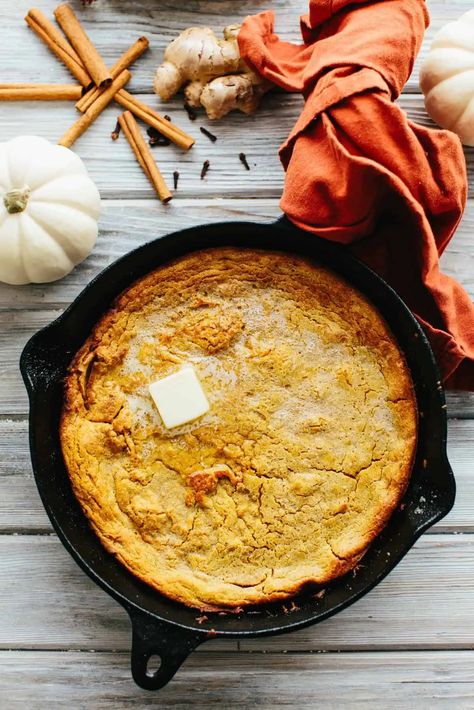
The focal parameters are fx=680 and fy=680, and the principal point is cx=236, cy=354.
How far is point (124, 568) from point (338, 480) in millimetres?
647

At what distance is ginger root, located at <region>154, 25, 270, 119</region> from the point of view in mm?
2088

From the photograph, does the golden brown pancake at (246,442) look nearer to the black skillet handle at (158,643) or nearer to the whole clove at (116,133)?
the black skillet handle at (158,643)

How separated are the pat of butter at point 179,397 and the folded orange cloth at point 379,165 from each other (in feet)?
1.75

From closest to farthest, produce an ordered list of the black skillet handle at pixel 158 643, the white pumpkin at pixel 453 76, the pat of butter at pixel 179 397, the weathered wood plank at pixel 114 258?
the black skillet handle at pixel 158 643, the pat of butter at pixel 179 397, the white pumpkin at pixel 453 76, the weathered wood plank at pixel 114 258

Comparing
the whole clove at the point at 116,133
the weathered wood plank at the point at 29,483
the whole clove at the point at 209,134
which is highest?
the whole clove at the point at 116,133

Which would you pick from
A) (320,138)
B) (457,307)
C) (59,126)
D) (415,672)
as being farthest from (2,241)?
(415,672)

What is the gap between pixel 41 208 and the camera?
6.42 ft

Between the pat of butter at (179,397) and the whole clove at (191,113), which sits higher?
the whole clove at (191,113)

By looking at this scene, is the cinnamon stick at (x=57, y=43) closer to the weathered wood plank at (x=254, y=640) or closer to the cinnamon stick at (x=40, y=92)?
the cinnamon stick at (x=40, y=92)

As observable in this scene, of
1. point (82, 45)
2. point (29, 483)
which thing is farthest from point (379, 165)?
point (29, 483)

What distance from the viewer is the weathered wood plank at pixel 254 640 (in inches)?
84.0

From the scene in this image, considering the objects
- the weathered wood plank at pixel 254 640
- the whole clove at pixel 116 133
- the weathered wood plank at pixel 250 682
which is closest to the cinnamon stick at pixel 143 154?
the whole clove at pixel 116 133

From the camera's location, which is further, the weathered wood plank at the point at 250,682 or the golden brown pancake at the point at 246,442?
the weathered wood plank at the point at 250,682

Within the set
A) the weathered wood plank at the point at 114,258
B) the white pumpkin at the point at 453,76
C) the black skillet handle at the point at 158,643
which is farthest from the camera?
the weathered wood plank at the point at 114,258
